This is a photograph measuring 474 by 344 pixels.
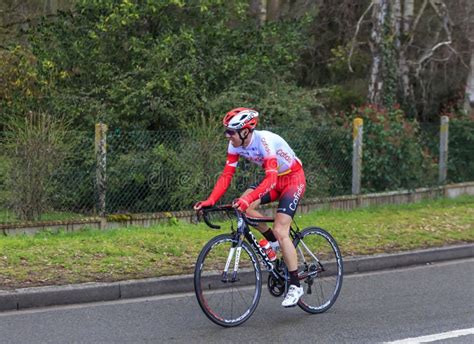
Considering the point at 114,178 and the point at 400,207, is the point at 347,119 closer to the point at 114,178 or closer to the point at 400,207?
the point at 400,207

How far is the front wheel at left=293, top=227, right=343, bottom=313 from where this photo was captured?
746 centimetres

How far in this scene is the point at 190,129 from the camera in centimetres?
1283

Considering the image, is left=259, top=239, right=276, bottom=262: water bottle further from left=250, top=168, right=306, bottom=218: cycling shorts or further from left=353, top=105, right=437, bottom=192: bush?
left=353, top=105, right=437, bottom=192: bush

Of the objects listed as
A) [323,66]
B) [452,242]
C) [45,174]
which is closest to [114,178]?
[45,174]

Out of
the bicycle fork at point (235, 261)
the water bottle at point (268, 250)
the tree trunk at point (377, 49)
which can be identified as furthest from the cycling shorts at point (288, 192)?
the tree trunk at point (377, 49)

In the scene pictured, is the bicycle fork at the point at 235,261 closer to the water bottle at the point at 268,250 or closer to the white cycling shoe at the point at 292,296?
the water bottle at the point at 268,250

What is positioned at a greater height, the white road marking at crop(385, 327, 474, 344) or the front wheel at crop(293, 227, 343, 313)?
the front wheel at crop(293, 227, 343, 313)

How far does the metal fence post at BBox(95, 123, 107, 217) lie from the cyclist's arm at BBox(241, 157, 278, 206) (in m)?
4.88

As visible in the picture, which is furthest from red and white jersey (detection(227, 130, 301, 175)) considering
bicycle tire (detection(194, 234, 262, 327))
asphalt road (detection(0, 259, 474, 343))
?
asphalt road (detection(0, 259, 474, 343))

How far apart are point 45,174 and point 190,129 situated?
9.07 feet

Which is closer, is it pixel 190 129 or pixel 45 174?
pixel 45 174

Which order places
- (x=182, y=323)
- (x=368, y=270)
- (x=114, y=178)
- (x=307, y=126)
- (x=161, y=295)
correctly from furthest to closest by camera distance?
(x=307, y=126) < (x=114, y=178) < (x=368, y=270) < (x=161, y=295) < (x=182, y=323)

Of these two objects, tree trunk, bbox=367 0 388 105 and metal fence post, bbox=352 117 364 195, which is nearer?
metal fence post, bbox=352 117 364 195

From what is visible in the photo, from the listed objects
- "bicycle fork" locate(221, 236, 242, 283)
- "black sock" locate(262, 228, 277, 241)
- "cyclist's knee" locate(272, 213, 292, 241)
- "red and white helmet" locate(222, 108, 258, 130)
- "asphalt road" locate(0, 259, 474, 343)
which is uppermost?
"red and white helmet" locate(222, 108, 258, 130)
